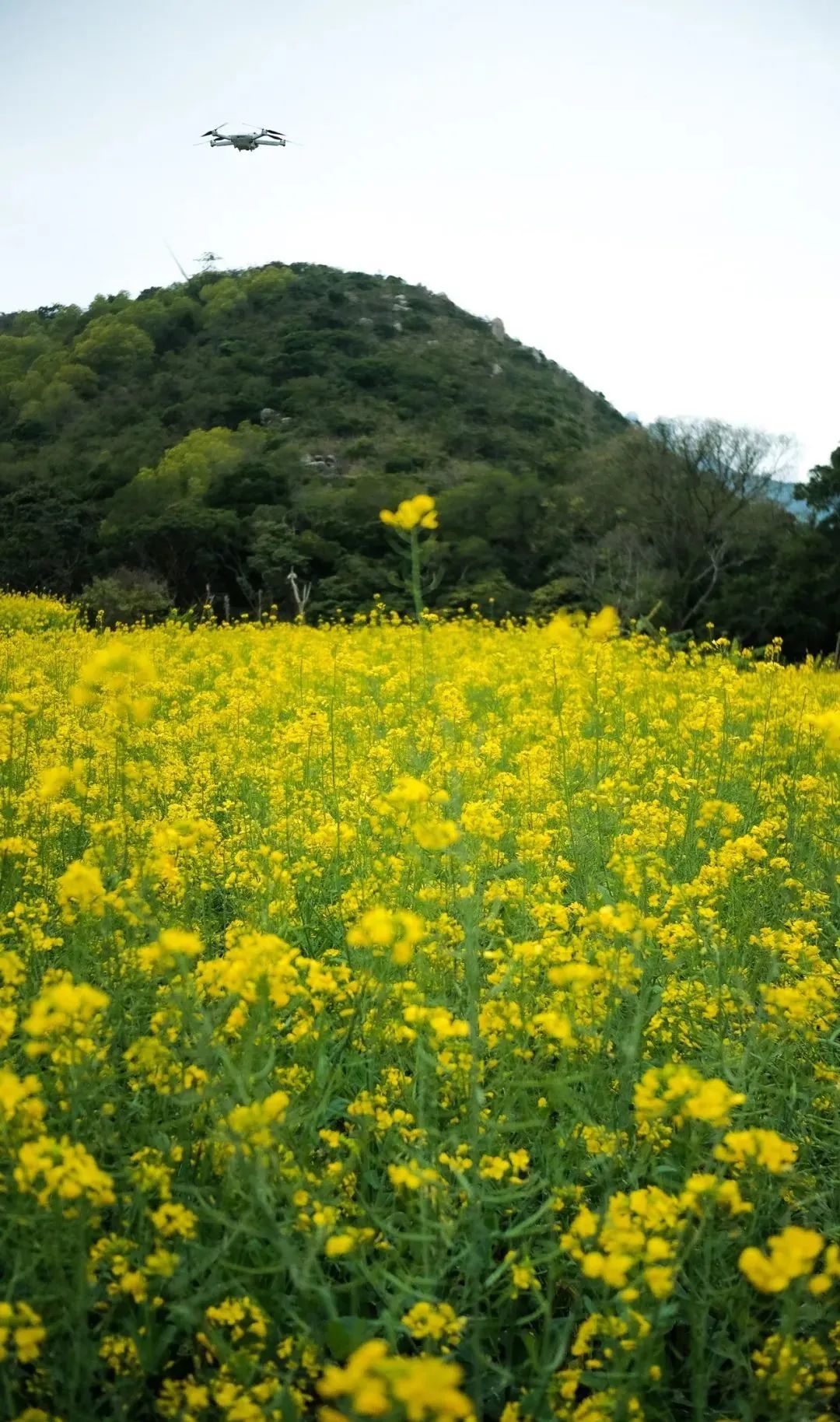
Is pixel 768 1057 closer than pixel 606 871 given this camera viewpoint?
Yes

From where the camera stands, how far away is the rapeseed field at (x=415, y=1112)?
1.53 meters

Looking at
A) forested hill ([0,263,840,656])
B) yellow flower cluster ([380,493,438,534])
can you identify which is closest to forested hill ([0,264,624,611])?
forested hill ([0,263,840,656])

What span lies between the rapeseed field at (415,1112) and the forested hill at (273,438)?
16495 mm

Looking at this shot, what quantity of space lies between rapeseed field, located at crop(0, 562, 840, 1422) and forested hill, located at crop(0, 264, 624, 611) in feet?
54.1

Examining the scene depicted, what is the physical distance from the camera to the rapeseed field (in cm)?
153

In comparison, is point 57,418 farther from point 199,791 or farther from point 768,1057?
point 768,1057

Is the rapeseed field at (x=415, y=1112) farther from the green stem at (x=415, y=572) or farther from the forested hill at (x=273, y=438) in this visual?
the forested hill at (x=273, y=438)

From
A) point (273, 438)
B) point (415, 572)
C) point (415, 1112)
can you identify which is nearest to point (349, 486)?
point (273, 438)

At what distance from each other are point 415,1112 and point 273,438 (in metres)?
34.5

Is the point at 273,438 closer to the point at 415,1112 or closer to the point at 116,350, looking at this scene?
the point at 116,350

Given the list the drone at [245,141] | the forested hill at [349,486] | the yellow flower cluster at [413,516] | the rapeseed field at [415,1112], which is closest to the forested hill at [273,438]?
the forested hill at [349,486]

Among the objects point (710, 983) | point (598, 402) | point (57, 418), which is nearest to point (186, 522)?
point (57, 418)

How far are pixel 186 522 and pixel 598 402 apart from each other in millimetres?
32340

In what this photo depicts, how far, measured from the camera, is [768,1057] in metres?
2.11
